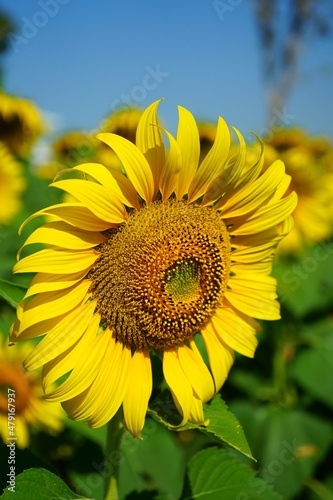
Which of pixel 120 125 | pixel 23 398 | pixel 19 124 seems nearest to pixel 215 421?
pixel 23 398

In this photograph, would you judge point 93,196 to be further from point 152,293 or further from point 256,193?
point 256,193

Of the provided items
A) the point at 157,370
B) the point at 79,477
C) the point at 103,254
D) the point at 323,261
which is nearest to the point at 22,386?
the point at 79,477

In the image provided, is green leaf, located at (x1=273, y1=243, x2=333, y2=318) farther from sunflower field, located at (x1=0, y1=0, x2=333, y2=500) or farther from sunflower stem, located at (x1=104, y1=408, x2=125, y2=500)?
sunflower stem, located at (x1=104, y1=408, x2=125, y2=500)

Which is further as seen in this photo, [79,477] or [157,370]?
[79,477]

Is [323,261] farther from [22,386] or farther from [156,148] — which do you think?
[156,148]

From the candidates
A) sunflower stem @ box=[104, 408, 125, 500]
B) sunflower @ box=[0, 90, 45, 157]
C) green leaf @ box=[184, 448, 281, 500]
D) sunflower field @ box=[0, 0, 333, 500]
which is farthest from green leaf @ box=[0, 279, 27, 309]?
sunflower @ box=[0, 90, 45, 157]

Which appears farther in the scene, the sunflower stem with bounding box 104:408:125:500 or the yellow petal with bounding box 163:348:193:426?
the sunflower stem with bounding box 104:408:125:500
